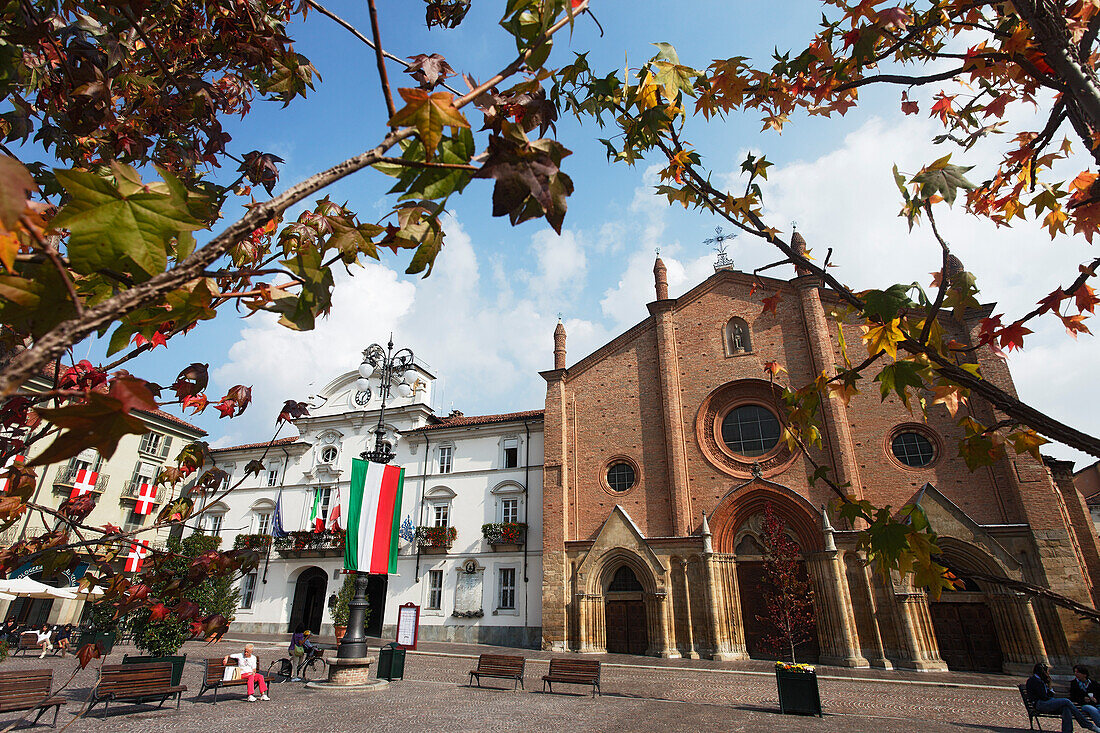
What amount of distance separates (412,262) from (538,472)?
2455cm

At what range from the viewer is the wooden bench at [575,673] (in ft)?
41.0

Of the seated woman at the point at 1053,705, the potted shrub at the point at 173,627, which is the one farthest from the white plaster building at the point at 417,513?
the seated woman at the point at 1053,705

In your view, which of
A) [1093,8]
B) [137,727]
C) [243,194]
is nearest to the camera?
[1093,8]

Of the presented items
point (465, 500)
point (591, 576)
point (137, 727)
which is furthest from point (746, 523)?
point (137, 727)

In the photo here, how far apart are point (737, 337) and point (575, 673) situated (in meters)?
14.6

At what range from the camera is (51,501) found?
26.1m

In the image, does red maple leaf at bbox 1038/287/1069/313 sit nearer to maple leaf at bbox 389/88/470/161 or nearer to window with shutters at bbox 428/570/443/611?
maple leaf at bbox 389/88/470/161

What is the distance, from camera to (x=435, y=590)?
82.4 ft

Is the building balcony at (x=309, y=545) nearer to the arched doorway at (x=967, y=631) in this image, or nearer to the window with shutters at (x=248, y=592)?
the window with shutters at (x=248, y=592)

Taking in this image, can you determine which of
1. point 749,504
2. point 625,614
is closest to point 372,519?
point 625,614

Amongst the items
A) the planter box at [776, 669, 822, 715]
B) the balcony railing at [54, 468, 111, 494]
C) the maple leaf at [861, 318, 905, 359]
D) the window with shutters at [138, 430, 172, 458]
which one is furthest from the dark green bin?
the window with shutters at [138, 430, 172, 458]

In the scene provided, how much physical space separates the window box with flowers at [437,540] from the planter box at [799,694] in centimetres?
1727

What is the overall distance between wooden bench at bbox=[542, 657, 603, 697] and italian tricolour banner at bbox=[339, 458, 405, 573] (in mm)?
4503

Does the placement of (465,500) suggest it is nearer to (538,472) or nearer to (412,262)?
(538,472)
